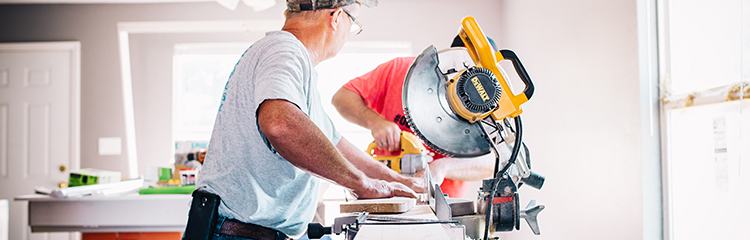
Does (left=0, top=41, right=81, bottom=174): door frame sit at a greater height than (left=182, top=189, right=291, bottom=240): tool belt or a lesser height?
greater

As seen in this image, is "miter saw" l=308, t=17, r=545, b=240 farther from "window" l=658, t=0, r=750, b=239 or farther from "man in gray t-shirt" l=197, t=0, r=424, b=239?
"window" l=658, t=0, r=750, b=239

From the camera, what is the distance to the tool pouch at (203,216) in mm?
961

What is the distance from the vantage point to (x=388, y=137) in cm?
144

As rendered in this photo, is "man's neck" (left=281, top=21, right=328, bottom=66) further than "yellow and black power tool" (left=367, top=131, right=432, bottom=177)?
No

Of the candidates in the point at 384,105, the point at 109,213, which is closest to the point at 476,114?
the point at 384,105

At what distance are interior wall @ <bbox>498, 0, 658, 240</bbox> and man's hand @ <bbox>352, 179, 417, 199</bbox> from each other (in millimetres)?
1176

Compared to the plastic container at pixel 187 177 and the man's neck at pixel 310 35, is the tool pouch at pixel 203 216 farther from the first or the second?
the plastic container at pixel 187 177

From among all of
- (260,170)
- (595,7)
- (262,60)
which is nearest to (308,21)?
(262,60)

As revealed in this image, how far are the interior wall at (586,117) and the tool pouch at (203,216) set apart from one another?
1.53 metres

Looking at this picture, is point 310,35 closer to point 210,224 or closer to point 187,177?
point 210,224

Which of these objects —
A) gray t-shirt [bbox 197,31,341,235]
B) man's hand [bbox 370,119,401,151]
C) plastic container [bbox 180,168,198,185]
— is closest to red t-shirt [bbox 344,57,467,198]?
man's hand [bbox 370,119,401,151]

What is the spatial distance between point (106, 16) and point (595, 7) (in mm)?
4088

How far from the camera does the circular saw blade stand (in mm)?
844

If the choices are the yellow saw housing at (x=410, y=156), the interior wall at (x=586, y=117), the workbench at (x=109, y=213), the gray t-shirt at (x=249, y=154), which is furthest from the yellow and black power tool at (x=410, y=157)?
the workbench at (x=109, y=213)
